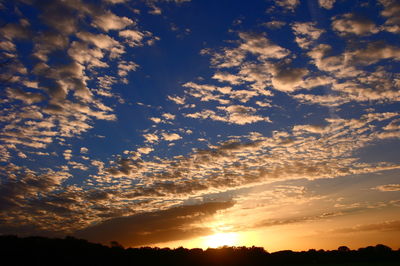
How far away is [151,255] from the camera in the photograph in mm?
95312

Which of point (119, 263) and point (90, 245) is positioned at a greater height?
point (90, 245)

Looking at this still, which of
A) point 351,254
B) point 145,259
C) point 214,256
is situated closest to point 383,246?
point 351,254

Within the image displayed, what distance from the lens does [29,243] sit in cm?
6825

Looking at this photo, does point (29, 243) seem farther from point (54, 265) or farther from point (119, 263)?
point (119, 263)

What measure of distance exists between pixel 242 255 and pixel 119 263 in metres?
49.9

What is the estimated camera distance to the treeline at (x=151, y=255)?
64562 mm

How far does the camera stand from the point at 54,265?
67375mm

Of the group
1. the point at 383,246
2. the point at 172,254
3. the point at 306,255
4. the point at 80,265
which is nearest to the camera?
the point at 80,265

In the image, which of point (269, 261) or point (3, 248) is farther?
point (269, 261)

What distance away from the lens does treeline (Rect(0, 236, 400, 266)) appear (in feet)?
212

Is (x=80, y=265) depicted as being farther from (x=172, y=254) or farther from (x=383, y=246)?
(x=383, y=246)

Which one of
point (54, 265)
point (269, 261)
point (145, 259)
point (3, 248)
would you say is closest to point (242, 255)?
point (269, 261)

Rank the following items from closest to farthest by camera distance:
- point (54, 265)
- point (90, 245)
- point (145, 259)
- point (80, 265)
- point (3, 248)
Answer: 1. point (3, 248)
2. point (54, 265)
3. point (80, 265)
4. point (90, 245)
5. point (145, 259)

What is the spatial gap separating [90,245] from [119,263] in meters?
9.51
